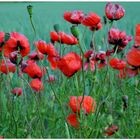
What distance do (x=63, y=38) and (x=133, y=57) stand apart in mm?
152

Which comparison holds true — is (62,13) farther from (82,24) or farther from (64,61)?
(64,61)

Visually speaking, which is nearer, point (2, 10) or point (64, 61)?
point (64, 61)

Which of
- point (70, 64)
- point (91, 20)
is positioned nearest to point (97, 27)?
point (91, 20)

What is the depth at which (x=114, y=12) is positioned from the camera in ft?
2.63

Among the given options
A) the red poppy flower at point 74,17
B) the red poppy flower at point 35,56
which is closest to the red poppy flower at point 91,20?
the red poppy flower at point 74,17

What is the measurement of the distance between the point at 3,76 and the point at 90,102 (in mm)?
217

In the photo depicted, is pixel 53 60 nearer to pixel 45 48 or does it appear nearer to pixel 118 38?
pixel 45 48

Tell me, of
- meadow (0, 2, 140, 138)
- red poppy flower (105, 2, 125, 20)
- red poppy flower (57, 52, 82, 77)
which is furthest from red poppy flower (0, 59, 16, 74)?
red poppy flower (105, 2, 125, 20)

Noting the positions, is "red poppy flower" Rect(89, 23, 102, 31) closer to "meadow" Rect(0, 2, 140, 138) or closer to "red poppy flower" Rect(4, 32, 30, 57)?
"meadow" Rect(0, 2, 140, 138)

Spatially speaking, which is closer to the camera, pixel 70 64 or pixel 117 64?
pixel 70 64

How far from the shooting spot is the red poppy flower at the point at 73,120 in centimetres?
77

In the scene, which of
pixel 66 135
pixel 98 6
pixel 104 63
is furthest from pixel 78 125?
pixel 98 6

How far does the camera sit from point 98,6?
0.87 m

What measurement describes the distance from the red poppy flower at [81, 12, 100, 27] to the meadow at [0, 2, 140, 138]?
0.12ft
